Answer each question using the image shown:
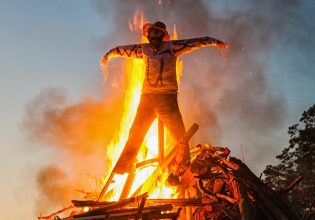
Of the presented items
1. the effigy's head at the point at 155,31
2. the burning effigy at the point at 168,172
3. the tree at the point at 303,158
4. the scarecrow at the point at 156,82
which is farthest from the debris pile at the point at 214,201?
the tree at the point at 303,158

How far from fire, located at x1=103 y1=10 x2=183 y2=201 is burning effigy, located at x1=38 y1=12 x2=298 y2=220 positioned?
0.09ft

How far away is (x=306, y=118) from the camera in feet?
113

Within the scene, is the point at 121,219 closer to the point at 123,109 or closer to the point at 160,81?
the point at 160,81

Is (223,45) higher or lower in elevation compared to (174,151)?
higher

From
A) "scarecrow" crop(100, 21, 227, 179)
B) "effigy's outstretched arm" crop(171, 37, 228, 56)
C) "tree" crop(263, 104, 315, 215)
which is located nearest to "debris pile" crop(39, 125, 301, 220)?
"scarecrow" crop(100, 21, 227, 179)

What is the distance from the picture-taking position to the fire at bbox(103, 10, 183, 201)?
26.3 feet

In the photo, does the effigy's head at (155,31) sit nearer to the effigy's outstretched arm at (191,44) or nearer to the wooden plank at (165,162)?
the effigy's outstretched arm at (191,44)

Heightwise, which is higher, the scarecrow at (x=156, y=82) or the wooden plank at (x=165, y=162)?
the scarecrow at (x=156, y=82)

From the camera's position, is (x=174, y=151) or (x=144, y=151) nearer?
(x=174, y=151)

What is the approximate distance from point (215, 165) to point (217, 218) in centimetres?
96

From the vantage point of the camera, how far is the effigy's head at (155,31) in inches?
347

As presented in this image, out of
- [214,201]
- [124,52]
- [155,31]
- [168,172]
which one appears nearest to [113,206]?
[214,201]

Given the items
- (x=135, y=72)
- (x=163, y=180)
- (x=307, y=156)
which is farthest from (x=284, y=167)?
(x=163, y=180)

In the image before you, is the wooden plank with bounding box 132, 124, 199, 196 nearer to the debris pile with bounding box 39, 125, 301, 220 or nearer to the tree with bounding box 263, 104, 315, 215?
the debris pile with bounding box 39, 125, 301, 220
